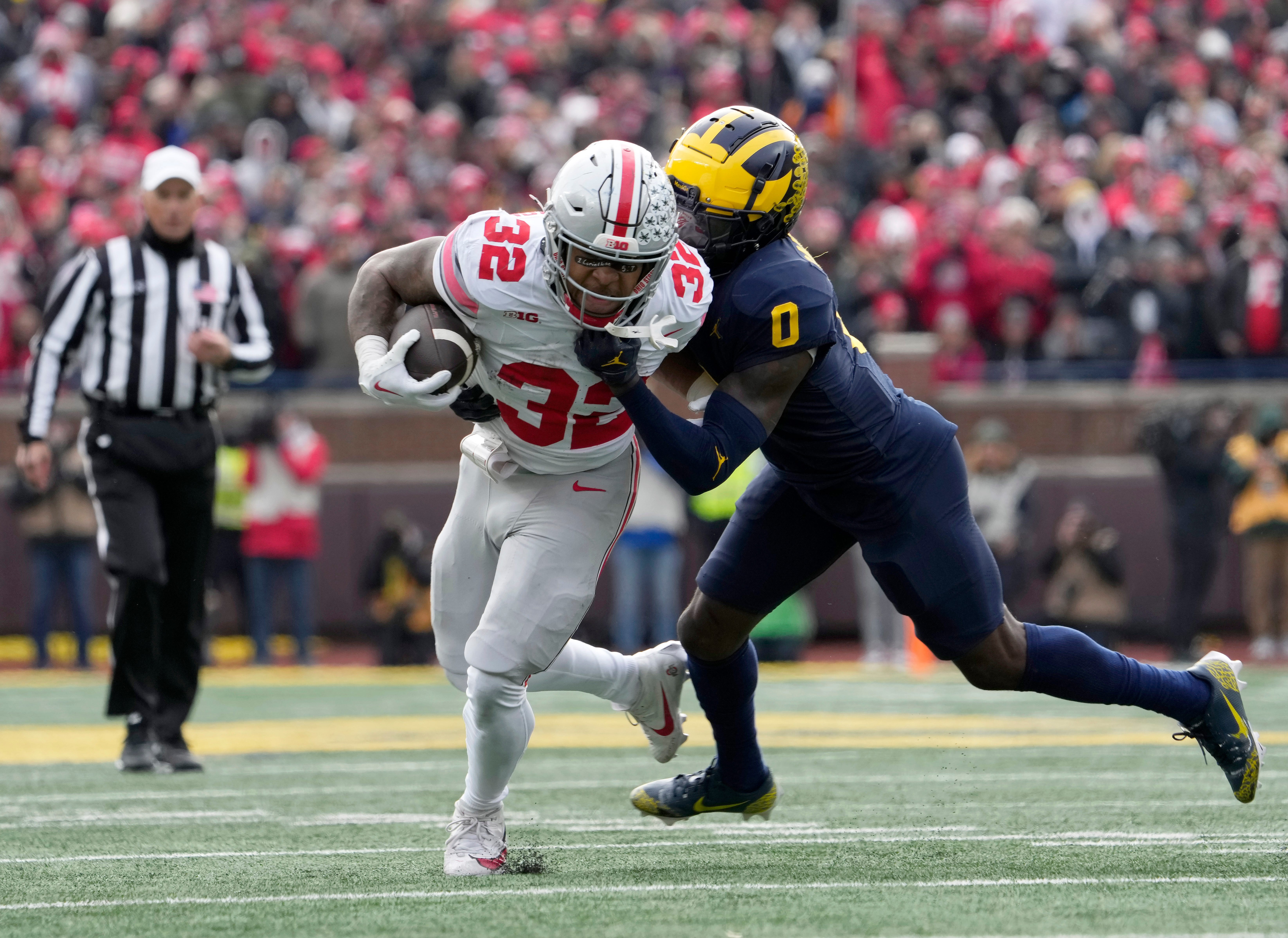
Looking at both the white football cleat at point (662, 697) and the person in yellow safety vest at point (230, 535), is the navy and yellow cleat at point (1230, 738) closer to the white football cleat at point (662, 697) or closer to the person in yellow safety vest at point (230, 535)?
the white football cleat at point (662, 697)

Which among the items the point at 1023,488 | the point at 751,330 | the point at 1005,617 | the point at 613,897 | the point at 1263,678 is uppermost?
the point at 751,330

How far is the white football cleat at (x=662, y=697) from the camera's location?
175 inches

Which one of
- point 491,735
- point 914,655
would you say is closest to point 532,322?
point 491,735

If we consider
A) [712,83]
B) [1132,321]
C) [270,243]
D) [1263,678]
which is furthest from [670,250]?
[712,83]

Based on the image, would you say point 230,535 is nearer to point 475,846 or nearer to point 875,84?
point 875,84

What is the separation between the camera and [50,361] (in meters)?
6.05

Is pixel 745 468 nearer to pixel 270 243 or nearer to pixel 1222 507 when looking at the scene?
pixel 1222 507

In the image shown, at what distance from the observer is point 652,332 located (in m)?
3.63

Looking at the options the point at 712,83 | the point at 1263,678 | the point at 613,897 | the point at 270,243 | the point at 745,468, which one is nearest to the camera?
the point at 613,897

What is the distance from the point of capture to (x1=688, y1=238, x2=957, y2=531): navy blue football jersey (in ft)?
12.4

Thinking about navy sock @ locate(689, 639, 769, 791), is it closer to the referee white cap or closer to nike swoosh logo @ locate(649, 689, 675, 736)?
nike swoosh logo @ locate(649, 689, 675, 736)

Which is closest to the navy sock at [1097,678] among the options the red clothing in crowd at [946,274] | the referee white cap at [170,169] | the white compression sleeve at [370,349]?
the white compression sleeve at [370,349]

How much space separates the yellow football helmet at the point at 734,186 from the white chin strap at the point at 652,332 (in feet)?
0.98

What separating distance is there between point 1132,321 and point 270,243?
5.30 m
